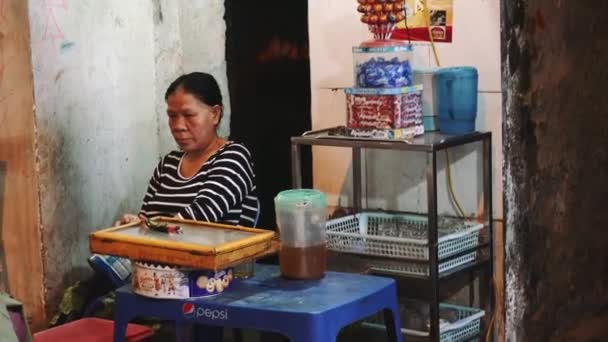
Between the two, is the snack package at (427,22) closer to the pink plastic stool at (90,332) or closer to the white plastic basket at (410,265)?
the white plastic basket at (410,265)

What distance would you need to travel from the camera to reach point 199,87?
3.29m

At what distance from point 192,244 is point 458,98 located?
1.10 m

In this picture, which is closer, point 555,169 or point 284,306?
point 555,169

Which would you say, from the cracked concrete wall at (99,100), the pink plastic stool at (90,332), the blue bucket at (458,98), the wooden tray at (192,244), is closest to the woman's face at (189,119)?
the wooden tray at (192,244)

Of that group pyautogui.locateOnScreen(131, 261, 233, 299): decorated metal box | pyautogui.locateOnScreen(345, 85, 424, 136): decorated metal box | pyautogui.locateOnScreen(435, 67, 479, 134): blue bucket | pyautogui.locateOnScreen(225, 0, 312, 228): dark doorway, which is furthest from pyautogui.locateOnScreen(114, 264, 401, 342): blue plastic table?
pyautogui.locateOnScreen(225, 0, 312, 228): dark doorway

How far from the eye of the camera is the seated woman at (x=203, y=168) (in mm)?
3186

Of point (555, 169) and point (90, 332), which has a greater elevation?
point (555, 169)

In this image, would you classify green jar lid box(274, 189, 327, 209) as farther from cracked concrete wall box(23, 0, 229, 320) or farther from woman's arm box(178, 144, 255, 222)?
cracked concrete wall box(23, 0, 229, 320)

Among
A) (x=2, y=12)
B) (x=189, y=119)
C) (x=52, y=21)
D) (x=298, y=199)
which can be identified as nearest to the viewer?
(x=298, y=199)

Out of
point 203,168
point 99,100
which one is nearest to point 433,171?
point 203,168

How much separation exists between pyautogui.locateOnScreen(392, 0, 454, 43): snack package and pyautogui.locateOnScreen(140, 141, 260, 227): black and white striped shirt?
735mm

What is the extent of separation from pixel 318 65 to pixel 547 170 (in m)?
2.26

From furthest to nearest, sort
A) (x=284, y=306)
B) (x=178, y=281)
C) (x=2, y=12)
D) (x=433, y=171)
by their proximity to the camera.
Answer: (x=2, y=12) → (x=433, y=171) → (x=178, y=281) → (x=284, y=306)

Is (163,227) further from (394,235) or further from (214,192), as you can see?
(394,235)
